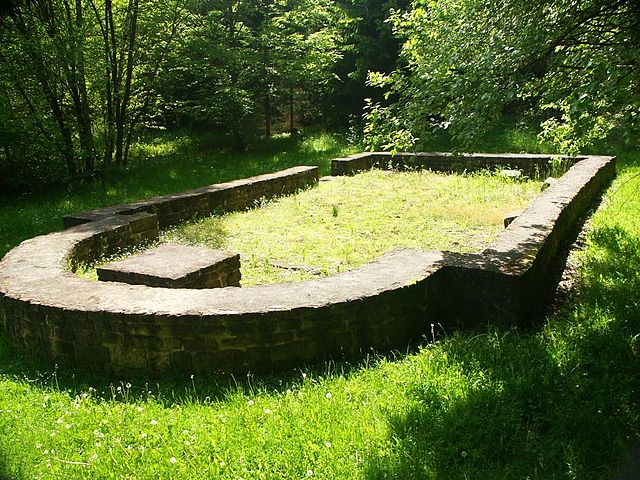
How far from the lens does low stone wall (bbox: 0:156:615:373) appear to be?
3805mm

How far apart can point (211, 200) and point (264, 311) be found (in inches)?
240

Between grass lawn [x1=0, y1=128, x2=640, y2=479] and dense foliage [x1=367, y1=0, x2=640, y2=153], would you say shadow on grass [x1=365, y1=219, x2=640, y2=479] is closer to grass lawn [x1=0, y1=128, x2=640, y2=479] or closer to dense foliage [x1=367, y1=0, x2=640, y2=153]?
grass lawn [x1=0, y1=128, x2=640, y2=479]

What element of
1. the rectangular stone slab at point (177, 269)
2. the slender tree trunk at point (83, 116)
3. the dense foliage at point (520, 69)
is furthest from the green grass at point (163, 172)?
the dense foliage at point (520, 69)

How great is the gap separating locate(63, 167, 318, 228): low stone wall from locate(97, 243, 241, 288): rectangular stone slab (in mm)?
2290

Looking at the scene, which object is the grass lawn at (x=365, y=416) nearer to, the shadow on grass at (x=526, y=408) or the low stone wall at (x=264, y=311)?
the shadow on grass at (x=526, y=408)

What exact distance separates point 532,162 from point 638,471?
1069 cm

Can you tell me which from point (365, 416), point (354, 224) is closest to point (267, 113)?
point (354, 224)

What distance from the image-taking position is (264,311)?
3766mm

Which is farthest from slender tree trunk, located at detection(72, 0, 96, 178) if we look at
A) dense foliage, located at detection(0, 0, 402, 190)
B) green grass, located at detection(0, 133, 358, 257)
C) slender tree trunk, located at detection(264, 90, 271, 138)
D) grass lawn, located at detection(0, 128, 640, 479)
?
grass lawn, located at detection(0, 128, 640, 479)

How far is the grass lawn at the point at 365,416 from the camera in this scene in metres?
2.80

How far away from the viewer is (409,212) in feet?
30.1

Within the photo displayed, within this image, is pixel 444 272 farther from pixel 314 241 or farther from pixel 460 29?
pixel 314 241

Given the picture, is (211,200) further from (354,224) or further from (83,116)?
(83,116)

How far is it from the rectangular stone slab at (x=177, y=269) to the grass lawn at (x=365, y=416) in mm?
1317
